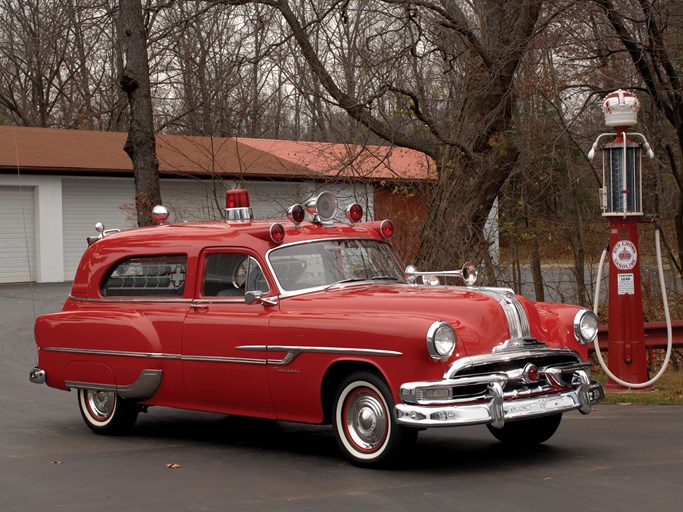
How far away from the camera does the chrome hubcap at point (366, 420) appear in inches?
303

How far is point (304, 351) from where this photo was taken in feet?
26.6

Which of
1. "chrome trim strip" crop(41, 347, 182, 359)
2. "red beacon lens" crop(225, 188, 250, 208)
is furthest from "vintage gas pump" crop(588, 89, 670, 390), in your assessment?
"chrome trim strip" crop(41, 347, 182, 359)

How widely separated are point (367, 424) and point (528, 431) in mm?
1561

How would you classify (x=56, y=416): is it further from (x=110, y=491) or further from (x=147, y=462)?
(x=110, y=491)

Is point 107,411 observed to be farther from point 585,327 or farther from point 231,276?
point 585,327

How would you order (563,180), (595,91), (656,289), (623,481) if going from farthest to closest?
(563,180) < (656,289) < (595,91) < (623,481)

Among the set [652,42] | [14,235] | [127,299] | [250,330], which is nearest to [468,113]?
[652,42]

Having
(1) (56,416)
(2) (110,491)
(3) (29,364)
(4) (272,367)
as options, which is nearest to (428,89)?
(3) (29,364)

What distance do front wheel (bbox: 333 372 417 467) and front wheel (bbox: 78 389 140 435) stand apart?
2.60m

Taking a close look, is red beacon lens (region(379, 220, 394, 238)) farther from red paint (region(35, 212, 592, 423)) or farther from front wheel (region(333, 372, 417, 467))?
front wheel (region(333, 372, 417, 467))

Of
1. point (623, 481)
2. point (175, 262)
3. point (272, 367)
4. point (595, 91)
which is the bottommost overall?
point (623, 481)

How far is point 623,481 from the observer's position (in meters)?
7.12

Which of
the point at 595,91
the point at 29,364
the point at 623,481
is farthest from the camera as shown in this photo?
the point at 595,91

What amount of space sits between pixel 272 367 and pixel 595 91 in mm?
10200
